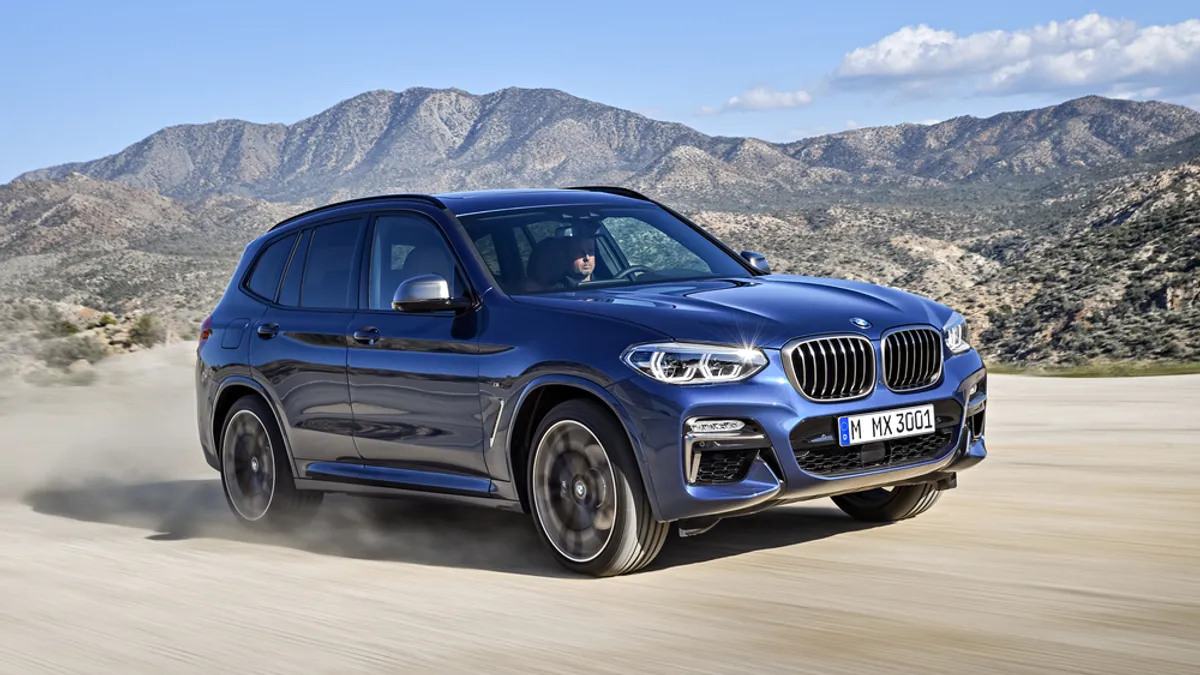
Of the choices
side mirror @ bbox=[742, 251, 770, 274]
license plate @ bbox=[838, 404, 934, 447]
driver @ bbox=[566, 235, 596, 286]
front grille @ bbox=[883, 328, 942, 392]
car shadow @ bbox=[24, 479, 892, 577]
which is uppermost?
driver @ bbox=[566, 235, 596, 286]

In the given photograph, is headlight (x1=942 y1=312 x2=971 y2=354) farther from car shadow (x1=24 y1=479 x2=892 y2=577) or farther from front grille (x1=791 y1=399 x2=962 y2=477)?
car shadow (x1=24 y1=479 x2=892 y2=577)

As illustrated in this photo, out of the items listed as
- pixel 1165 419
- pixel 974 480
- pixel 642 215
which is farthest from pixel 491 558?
pixel 1165 419

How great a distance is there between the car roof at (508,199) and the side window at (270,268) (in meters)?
0.32

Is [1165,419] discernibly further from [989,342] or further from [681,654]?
[989,342]

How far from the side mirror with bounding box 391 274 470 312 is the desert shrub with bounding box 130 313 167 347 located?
18429 mm

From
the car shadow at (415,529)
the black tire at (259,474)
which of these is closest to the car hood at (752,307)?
the car shadow at (415,529)

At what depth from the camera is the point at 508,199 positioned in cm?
761

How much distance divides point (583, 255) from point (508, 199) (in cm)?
62

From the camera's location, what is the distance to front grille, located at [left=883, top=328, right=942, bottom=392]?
6.28 m

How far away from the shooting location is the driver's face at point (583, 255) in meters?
7.12

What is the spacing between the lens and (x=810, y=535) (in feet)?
23.3

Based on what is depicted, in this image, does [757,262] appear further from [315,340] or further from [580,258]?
[315,340]

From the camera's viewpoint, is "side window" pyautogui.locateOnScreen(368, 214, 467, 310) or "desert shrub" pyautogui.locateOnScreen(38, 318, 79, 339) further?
"desert shrub" pyautogui.locateOnScreen(38, 318, 79, 339)

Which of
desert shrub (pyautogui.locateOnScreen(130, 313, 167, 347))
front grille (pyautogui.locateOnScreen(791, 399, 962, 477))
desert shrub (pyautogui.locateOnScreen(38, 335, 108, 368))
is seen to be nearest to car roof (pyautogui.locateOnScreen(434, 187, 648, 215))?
front grille (pyautogui.locateOnScreen(791, 399, 962, 477))
